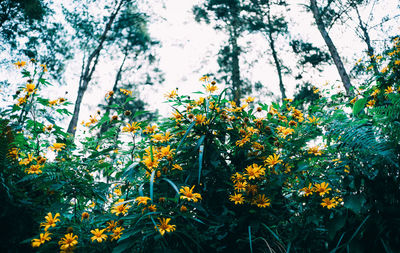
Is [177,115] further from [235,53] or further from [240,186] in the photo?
[235,53]

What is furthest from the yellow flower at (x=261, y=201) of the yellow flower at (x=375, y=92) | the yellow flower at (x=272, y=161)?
the yellow flower at (x=375, y=92)

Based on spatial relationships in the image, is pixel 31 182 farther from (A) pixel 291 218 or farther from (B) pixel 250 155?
(A) pixel 291 218

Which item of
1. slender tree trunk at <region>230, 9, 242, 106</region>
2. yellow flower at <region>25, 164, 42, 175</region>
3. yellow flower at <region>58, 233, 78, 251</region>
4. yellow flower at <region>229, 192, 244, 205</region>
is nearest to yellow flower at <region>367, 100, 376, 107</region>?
yellow flower at <region>229, 192, 244, 205</region>

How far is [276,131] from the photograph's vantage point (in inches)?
56.3

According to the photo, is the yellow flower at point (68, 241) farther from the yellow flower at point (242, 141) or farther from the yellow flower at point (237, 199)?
the yellow flower at point (242, 141)

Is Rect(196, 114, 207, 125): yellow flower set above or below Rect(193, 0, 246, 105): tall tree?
below

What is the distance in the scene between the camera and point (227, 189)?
1.16 metres

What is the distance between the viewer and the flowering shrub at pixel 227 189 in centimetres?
93

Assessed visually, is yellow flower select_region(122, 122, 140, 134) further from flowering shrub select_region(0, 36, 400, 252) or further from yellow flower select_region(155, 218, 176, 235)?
yellow flower select_region(155, 218, 176, 235)

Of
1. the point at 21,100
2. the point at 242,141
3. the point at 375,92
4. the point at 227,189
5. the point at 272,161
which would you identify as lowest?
the point at 227,189

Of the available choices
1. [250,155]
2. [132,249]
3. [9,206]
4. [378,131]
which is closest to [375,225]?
[378,131]

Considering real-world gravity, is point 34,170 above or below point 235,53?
below

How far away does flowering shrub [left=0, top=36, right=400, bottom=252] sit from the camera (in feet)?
3.05

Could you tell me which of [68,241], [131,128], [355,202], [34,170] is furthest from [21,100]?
[355,202]
